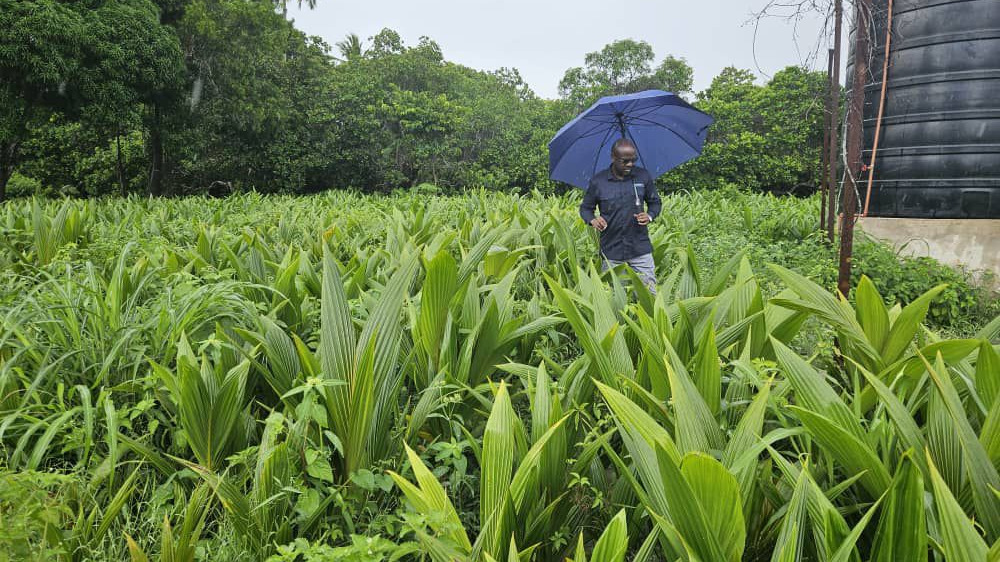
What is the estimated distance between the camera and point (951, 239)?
19.2 ft

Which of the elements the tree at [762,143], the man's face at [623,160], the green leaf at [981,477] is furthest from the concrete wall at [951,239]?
the tree at [762,143]

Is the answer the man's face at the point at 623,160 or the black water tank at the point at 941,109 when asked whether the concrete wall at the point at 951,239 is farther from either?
the man's face at the point at 623,160

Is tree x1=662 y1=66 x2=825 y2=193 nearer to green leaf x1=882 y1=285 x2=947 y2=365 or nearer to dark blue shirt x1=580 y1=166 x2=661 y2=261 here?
dark blue shirt x1=580 y1=166 x2=661 y2=261

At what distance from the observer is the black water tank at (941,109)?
220 inches

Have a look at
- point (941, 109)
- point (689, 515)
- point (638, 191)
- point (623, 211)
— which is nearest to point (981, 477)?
point (689, 515)

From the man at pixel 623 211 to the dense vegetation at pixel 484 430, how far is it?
1.37 m

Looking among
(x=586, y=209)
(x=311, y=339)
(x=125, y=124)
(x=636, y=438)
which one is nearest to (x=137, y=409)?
(x=311, y=339)

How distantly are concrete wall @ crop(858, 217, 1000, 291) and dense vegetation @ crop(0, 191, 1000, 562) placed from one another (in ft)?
14.6

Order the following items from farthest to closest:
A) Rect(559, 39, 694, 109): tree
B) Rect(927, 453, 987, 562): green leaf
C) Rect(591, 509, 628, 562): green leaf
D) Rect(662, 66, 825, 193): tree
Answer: Rect(559, 39, 694, 109): tree, Rect(662, 66, 825, 193): tree, Rect(591, 509, 628, 562): green leaf, Rect(927, 453, 987, 562): green leaf

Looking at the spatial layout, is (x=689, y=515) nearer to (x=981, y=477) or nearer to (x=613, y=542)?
(x=613, y=542)

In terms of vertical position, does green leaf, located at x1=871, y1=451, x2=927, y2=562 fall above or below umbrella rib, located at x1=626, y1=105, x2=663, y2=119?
below

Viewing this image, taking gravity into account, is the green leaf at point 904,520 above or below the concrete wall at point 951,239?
below

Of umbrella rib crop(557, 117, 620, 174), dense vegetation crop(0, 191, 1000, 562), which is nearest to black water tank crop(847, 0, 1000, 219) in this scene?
umbrella rib crop(557, 117, 620, 174)

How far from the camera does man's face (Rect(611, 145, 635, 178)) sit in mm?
3967
